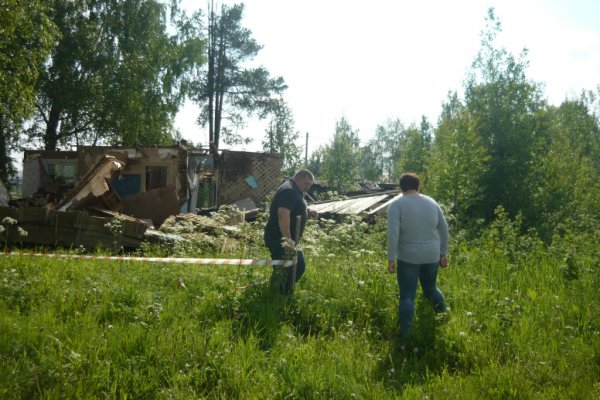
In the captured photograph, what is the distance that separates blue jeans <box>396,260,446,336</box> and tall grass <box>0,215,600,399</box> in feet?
0.40

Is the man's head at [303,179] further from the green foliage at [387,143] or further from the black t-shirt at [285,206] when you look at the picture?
the green foliage at [387,143]

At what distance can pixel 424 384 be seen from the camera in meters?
3.88

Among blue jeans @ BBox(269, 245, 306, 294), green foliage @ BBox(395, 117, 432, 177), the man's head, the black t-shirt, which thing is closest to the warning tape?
blue jeans @ BBox(269, 245, 306, 294)

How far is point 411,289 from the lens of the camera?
16.0ft

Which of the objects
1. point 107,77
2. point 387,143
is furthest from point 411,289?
point 387,143

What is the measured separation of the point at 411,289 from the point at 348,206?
832 cm

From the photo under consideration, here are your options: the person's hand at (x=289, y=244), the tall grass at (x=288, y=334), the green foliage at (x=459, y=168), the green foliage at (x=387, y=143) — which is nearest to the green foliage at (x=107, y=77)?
the green foliage at (x=459, y=168)

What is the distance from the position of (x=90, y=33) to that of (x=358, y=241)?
18.9m

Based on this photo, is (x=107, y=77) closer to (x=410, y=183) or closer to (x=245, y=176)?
(x=245, y=176)

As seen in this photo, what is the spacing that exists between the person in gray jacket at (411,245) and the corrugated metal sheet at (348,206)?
662cm

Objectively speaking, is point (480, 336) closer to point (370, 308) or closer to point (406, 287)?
point (406, 287)

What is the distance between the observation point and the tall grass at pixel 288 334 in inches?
143

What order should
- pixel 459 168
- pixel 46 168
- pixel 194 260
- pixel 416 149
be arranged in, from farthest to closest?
1. pixel 416 149
2. pixel 46 168
3. pixel 459 168
4. pixel 194 260

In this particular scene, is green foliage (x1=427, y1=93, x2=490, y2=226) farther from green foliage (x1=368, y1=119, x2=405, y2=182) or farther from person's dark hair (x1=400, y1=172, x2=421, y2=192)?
green foliage (x1=368, y1=119, x2=405, y2=182)
